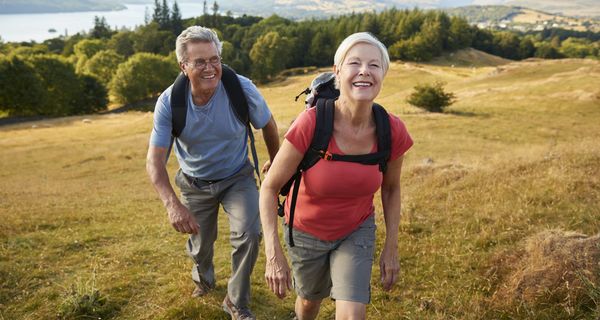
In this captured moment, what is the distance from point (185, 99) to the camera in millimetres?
4738

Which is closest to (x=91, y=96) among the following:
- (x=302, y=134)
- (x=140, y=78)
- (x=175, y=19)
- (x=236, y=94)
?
(x=140, y=78)

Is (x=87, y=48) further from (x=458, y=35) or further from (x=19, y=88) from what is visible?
(x=458, y=35)

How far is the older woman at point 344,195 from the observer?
3355 mm

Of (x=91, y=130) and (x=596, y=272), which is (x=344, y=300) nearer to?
(x=596, y=272)

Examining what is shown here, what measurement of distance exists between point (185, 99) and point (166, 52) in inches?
4595

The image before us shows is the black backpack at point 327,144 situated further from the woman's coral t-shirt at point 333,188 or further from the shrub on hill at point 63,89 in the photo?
the shrub on hill at point 63,89

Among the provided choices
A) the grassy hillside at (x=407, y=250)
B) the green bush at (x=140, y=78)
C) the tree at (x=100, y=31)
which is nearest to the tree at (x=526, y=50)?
the green bush at (x=140, y=78)

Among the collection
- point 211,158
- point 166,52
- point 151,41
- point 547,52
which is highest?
point 547,52

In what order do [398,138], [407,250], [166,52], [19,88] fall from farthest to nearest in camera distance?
[166,52], [19,88], [407,250], [398,138]

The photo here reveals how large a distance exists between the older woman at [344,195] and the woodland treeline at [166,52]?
66.0 m

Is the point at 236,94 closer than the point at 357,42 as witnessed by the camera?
No

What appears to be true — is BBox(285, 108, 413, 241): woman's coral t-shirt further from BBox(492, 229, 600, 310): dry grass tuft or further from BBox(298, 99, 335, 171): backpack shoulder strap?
BBox(492, 229, 600, 310): dry grass tuft

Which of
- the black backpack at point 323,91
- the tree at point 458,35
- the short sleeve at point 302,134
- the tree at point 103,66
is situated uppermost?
the tree at point 458,35

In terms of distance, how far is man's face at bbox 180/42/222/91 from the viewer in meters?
4.64
